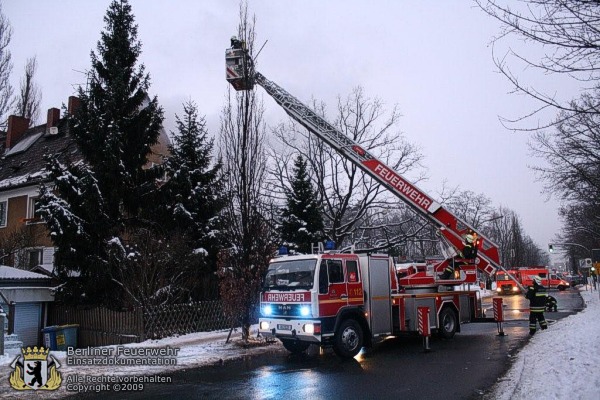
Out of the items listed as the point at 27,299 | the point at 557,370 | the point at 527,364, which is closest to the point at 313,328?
the point at 527,364

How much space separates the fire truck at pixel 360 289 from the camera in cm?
1146

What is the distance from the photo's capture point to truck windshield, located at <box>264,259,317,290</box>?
456 inches

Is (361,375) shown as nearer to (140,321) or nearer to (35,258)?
(140,321)

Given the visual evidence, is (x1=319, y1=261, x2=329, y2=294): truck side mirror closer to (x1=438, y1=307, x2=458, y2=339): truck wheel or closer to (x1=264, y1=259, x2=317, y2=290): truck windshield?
(x1=264, y1=259, x2=317, y2=290): truck windshield

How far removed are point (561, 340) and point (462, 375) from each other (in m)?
3.82

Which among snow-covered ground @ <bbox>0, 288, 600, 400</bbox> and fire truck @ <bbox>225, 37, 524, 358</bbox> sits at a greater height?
fire truck @ <bbox>225, 37, 524, 358</bbox>

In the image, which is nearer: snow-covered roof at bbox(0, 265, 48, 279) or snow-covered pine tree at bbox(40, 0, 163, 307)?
snow-covered pine tree at bbox(40, 0, 163, 307)

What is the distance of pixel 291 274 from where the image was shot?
11977 millimetres

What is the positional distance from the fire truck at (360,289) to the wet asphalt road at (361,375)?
61 centimetres

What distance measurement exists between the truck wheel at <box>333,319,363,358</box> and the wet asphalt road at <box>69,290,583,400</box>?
250 mm

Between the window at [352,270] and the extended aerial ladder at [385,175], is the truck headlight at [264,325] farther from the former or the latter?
the extended aerial ladder at [385,175]

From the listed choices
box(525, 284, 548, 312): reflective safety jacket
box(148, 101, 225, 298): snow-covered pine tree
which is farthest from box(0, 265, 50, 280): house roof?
box(525, 284, 548, 312): reflective safety jacket

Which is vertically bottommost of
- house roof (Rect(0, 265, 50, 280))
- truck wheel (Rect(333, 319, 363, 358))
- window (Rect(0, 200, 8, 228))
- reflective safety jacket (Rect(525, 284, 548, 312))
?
truck wheel (Rect(333, 319, 363, 358))

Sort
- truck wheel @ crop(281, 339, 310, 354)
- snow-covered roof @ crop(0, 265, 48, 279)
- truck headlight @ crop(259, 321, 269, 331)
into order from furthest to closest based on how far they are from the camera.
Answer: snow-covered roof @ crop(0, 265, 48, 279) < truck wheel @ crop(281, 339, 310, 354) < truck headlight @ crop(259, 321, 269, 331)
